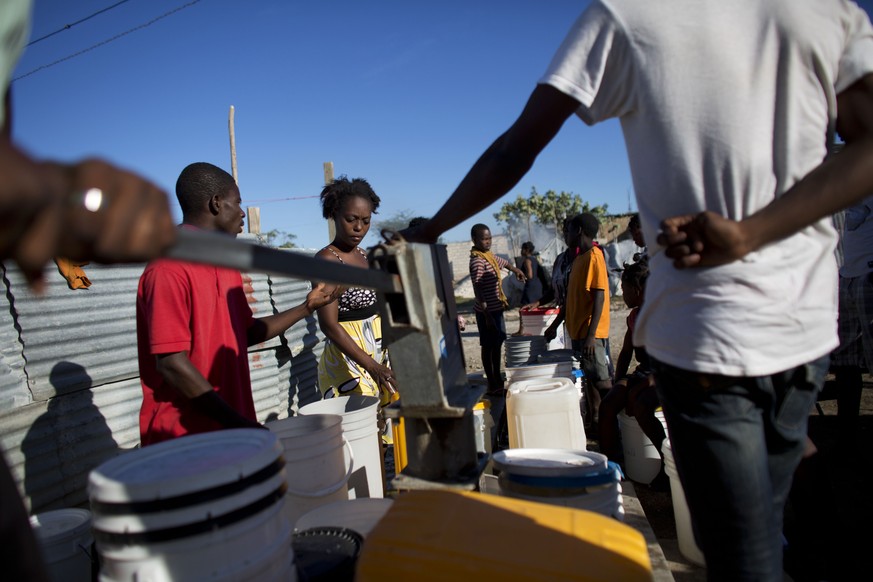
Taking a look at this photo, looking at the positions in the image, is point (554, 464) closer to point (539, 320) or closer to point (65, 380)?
point (65, 380)

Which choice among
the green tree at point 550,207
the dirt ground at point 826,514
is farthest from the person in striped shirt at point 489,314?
the green tree at point 550,207

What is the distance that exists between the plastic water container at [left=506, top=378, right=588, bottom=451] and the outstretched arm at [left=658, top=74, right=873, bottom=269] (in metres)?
2.16

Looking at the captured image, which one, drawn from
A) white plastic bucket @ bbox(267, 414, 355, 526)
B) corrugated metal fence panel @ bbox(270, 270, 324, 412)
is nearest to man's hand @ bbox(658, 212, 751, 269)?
white plastic bucket @ bbox(267, 414, 355, 526)

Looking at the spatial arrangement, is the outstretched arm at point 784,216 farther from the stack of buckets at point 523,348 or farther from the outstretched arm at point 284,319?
the stack of buckets at point 523,348

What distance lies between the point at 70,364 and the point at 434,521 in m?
3.66

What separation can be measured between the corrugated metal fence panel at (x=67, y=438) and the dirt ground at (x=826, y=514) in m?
3.99

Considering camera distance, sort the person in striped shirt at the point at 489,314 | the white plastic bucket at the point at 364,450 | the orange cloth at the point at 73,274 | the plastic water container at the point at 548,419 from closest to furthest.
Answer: the white plastic bucket at the point at 364,450 → the plastic water container at the point at 548,419 → the orange cloth at the point at 73,274 → the person in striped shirt at the point at 489,314

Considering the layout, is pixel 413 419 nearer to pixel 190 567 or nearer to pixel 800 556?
pixel 190 567

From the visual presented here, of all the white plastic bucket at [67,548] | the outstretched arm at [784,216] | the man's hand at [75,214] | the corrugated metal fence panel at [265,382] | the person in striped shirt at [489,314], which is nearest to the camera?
the man's hand at [75,214]

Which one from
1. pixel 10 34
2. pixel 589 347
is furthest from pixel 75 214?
pixel 589 347

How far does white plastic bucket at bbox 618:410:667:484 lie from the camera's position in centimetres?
427

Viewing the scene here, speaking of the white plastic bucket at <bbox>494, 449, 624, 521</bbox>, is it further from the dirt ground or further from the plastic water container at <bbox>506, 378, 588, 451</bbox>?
the plastic water container at <bbox>506, 378, 588, 451</bbox>

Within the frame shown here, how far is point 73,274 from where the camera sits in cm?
396

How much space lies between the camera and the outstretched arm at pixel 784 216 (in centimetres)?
117
